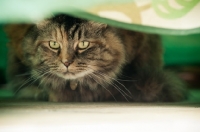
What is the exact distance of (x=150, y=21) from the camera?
46.4 inches

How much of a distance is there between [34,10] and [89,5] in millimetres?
235

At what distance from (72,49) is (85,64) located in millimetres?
84

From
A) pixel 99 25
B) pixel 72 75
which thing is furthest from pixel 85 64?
pixel 99 25

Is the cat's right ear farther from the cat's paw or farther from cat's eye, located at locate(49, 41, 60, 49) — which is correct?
the cat's paw

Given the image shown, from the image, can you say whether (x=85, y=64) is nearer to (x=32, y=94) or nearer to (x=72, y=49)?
(x=72, y=49)

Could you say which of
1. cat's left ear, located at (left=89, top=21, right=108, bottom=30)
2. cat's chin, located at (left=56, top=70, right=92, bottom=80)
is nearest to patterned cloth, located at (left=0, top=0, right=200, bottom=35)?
cat's left ear, located at (left=89, top=21, right=108, bottom=30)

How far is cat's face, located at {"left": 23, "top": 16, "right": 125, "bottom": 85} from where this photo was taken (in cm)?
116

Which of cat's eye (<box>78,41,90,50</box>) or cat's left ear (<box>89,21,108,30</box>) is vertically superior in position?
cat's left ear (<box>89,21,108,30</box>)

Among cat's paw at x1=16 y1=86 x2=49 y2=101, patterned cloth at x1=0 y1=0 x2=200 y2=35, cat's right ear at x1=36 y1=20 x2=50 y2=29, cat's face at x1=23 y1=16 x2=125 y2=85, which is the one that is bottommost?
cat's paw at x1=16 y1=86 x2=49 y2=101

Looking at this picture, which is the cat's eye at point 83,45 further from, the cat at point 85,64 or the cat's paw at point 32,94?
the cat's paw at point 32,94

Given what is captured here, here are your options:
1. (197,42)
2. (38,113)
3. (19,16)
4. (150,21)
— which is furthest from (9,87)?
(197,42)

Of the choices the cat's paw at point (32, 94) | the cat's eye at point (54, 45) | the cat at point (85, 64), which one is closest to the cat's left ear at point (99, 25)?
the cat at point (85, 64)

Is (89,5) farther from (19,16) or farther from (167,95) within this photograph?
(167,95)

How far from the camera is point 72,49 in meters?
1.16
